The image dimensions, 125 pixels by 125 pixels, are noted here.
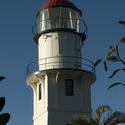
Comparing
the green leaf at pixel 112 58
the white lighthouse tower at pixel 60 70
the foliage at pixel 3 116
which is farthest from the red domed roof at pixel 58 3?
the foliage at pixel 3 116

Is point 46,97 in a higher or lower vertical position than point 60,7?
lower

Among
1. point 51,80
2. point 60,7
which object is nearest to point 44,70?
point 51,80

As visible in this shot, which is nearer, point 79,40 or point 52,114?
point 52,114

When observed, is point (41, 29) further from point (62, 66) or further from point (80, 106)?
point (80, 106)

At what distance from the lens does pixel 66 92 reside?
28375 mm

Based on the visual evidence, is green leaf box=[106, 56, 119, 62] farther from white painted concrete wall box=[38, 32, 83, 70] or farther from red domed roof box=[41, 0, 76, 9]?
red domed roof box=[41, 0, 76, 9]

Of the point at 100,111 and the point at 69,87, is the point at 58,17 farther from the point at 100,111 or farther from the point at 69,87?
the point at 100,111

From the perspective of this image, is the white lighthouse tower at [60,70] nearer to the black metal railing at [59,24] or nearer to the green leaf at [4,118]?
the black metal railing at [59,24]

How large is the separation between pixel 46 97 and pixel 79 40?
5.21 meters

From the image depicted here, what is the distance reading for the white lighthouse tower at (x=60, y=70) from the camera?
27922 mm

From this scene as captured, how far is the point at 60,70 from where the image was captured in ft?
91.6

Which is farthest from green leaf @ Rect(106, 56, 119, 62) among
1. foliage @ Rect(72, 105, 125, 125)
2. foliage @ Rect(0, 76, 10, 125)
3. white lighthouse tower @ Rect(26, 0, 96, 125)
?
white lighthouse tower @ Rect(26, 0, 96, 125)

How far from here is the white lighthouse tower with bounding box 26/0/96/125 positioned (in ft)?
91.6

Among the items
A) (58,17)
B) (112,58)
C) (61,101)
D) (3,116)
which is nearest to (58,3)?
(58,17)
